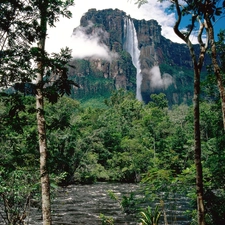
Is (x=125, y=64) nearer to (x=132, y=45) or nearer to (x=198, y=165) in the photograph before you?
(x=132, y=45)

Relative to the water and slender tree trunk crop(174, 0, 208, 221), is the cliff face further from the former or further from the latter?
slender tree trunk crop(174, 0, 208, 221)

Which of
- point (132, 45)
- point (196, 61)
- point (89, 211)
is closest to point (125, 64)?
point (132, 45)

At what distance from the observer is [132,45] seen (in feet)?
565

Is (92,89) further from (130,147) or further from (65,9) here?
(65,9)

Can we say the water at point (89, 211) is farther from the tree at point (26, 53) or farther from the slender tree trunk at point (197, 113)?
the tree at point (26, 53)

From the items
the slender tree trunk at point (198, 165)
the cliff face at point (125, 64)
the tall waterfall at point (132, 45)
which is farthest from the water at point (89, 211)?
the tall waterfall at point (132, 45)

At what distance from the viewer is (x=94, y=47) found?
6590 inches

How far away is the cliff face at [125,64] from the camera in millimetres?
157500

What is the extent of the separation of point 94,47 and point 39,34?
166057 mm

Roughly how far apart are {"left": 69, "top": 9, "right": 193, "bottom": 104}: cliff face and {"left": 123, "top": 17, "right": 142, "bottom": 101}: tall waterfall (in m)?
1.87

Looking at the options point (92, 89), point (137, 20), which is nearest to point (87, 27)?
point (137, 20)

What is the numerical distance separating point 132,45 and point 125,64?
802 inches

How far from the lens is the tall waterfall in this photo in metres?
168

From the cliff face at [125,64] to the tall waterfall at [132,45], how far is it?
1.87 metres
